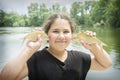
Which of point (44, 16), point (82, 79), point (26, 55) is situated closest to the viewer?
point (26, 55)

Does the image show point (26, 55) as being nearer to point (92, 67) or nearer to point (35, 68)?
point (35, 68)

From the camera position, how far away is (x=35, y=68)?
1523 mm

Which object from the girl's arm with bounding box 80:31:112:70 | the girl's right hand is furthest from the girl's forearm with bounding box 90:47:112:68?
the girl's right hand

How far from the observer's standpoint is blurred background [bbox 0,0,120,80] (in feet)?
6.10

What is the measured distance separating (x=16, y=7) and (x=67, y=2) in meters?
0.36

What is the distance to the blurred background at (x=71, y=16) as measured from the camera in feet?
6.10

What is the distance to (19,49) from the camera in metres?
1.84

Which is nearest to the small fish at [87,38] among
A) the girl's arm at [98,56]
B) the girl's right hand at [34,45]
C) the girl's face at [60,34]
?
the girl's arm at [98,56]

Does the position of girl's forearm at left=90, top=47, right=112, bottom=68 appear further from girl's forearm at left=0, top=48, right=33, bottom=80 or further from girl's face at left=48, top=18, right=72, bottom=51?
girl's forearm at left=0, top=48, right=33, bottom=80

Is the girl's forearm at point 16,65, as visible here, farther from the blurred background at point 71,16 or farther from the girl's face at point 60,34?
the blurred background at point 71,16

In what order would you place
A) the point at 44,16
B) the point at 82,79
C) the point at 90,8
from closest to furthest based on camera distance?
the point at 82,79
the point at 44,16
the point at 90,8

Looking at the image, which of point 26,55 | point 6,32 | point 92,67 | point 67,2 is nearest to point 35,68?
point 26,55

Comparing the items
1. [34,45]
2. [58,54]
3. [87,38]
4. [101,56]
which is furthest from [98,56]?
[34,45]

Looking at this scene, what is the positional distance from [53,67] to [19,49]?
0.39m
